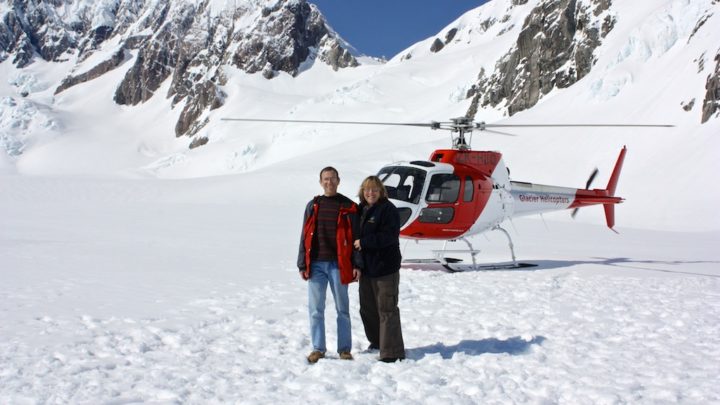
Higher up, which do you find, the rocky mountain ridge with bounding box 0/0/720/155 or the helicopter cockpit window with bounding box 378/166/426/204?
the rocky mountain ridge with bounding box 0/0/720/155

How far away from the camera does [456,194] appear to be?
936 centimetres

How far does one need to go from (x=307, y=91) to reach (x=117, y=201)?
6935 cm

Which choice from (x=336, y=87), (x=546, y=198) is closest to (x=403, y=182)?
(x=546, y=198)

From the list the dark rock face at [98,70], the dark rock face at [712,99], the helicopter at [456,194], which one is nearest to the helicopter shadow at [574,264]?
the helicopter at [456,194]

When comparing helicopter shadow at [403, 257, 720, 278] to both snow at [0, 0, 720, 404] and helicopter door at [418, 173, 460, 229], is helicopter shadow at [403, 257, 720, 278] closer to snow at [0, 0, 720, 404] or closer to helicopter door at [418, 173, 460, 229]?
snow at [0, 0, 720, 404]

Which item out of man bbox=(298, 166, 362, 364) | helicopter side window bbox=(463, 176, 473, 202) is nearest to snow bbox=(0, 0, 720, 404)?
man bbox=(298, 166, 362, 364)

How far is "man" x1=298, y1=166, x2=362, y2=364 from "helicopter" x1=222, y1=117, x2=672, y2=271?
12.8 ft

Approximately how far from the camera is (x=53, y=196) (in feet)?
83.6

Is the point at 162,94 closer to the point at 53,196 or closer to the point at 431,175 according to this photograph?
the point at 53,196

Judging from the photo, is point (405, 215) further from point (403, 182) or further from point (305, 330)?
point (305, 330)

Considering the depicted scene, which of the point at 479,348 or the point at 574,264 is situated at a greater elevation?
the point at 574,264

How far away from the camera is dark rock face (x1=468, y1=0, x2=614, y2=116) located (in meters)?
45.0

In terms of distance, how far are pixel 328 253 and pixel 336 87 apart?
9048cm

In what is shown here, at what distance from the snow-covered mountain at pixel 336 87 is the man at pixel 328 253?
21.2 m
